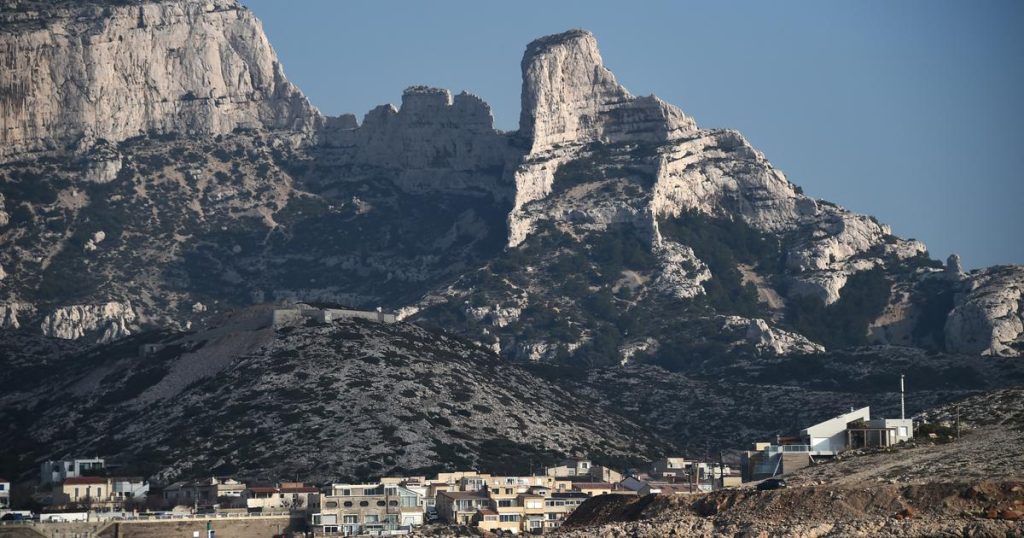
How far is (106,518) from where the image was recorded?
461ft

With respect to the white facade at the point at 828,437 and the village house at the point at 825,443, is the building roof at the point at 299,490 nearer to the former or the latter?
the village house at the point at 825,443

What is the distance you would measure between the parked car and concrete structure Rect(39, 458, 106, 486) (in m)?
80.5

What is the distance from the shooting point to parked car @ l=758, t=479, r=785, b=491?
102581 millimetres

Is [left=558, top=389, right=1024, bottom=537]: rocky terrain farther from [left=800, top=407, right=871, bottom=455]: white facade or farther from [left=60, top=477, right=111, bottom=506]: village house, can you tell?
[left=60, top=477, right=111, bottom=506]: village house

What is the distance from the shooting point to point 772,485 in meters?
104

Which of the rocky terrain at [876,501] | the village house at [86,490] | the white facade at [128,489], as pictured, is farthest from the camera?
the white facade at [128,489]

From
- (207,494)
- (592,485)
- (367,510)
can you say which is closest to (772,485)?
(367,510)

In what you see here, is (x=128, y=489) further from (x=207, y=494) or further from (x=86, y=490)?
(x=207, y=494)

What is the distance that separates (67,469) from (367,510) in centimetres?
4264

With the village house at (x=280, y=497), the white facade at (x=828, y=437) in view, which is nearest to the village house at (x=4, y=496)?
the village house at (x=280, y=497)

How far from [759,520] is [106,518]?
5340 centimetres

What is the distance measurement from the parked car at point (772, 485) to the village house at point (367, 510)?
122ft

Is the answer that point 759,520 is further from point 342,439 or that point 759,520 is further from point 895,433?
point 342,439

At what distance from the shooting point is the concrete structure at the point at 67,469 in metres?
177
